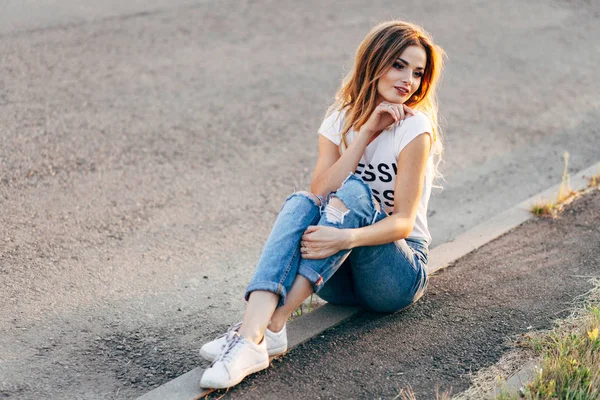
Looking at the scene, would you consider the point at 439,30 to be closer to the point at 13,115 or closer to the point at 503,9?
the point at 503,9

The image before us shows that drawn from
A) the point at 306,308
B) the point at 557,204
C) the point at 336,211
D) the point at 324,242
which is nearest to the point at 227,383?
the point at 324,242

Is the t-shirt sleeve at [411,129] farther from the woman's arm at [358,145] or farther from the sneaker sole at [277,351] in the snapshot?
the sneaker sole at [277,351]

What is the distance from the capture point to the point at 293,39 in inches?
343

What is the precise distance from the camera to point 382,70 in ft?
12.6

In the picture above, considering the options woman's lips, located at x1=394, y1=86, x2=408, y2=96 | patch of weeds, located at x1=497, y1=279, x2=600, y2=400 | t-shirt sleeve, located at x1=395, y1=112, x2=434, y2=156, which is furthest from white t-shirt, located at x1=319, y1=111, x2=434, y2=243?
patch of weeds, located at x1=497, y1=279, x2=600, y2=400

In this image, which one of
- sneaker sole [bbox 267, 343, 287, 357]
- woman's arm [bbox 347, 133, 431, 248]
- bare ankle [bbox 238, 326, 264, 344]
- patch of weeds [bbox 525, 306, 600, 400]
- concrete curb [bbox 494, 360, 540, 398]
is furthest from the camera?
woman's arm [bbox 347, 133, 431, 248]

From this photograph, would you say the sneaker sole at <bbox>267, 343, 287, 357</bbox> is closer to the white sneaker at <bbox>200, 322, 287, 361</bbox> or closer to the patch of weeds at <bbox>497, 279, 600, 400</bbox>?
the white sneaker at <bbox>200, 322, 287, 361</bbox>

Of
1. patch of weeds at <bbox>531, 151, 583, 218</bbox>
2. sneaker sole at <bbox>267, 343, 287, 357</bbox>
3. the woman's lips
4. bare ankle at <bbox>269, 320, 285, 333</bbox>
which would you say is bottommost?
patch of weeds at <bbox>531, 151, 583, 218</bbox>

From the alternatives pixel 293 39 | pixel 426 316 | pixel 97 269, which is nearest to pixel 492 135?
pixel 293 39

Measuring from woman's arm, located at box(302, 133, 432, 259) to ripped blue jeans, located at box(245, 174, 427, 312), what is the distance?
2.1 inches

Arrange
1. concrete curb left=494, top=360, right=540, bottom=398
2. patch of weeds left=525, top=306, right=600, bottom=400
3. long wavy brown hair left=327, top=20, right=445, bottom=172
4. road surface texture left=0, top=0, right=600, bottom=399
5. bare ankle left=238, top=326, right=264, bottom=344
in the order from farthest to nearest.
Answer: road surface texture left=0, top=0, right=600, bottom=399
long wavy brown hair left=327, top=20, right=445, bottom=172
bare ankle left=238, top=326, right=264, bottom=344
concrete curb left=494, top=360, right=540, bottom=398
patch of weeds left=525, top=306, right=600, bottom=400

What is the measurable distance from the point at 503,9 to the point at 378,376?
850 cm

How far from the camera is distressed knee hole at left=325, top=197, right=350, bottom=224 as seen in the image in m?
3.48

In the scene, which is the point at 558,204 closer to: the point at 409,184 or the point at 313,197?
the point at 409,184
